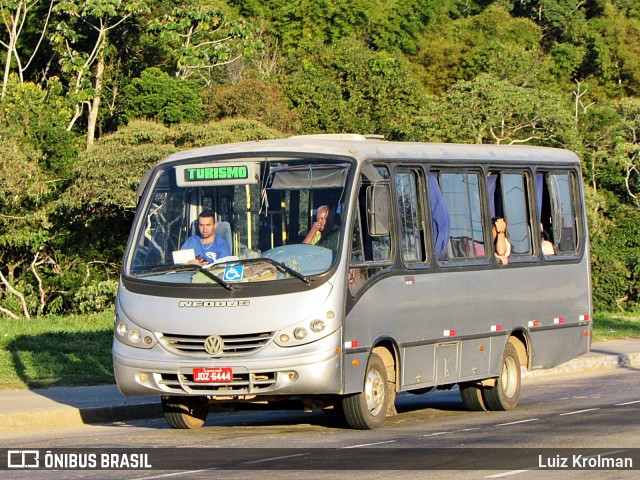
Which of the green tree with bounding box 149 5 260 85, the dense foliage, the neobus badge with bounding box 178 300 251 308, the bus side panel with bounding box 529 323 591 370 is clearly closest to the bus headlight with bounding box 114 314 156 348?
the neobus badge with bounding box 178 300 251 308

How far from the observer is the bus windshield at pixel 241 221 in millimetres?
12289

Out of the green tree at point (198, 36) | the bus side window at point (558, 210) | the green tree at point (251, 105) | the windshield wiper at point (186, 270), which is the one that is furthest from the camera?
the green tree at point (251, 105)

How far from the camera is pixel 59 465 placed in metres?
10.3

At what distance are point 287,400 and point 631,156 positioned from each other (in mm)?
46771

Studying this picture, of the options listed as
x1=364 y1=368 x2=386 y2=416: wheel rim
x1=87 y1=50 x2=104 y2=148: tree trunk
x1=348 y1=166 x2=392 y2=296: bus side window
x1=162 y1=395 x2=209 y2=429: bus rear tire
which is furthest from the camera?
x1=87 y1=50 x2=104 y2=148: tree trunk

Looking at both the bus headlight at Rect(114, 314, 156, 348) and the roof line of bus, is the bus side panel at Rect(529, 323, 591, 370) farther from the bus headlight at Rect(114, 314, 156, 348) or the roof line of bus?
the bus headlight at Rect(114, 314, 156, 348)

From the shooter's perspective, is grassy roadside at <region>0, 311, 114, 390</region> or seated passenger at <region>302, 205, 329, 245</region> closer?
seated passenger at <region>302, 205, 329, 245</region>

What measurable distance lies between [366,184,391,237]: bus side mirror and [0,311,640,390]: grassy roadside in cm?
609

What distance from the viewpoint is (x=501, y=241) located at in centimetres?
1549

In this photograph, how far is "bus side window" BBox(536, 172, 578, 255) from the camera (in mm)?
16641

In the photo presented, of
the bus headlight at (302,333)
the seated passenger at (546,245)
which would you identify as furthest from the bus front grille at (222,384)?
the seated passenger at (546,245)

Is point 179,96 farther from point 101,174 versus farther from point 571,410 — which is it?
point 571,410

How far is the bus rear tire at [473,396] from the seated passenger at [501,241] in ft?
5.05

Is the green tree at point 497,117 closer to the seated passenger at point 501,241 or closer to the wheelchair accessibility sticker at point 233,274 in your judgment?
the seated passenger at point 501,241
